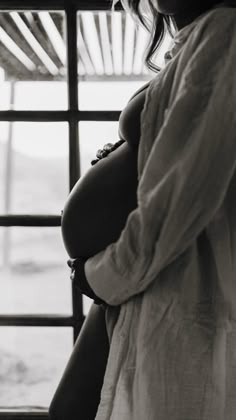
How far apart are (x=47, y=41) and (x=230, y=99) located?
75cm

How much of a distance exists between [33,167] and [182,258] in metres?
0.67

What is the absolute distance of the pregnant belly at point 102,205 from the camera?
99 centimetres

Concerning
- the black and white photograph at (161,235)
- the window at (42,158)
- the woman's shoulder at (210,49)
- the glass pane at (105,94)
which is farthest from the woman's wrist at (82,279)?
the glass pane at (105,94)

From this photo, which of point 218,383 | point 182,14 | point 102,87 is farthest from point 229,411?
point 102,87

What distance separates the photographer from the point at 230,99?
0.86 m

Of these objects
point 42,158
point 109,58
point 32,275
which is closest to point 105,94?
Result: point 109,58

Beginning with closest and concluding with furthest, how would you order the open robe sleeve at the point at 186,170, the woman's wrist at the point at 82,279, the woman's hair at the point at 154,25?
the open robe sleeve at the point at 186,170
the woman's wrist at the point at 82,279
the woman's hair at the point at 154,25

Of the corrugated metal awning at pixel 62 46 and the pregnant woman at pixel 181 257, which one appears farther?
the corrugated metal awning at pixel 62 46

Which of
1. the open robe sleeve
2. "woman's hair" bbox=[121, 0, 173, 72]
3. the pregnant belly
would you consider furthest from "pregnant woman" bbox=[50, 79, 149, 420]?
"woman's hair" bbox=[121, 0, 173, 72]

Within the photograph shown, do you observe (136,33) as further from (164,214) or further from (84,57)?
(164,214)

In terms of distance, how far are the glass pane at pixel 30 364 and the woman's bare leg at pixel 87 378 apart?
0.43 m

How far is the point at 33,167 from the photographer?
4.89 ft

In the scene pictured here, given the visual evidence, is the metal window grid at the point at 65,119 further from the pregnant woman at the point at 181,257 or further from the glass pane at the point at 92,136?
the pregnant woman at the point at 181,257

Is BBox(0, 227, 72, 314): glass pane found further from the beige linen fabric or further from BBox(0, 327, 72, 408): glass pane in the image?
the beige linen fabric
